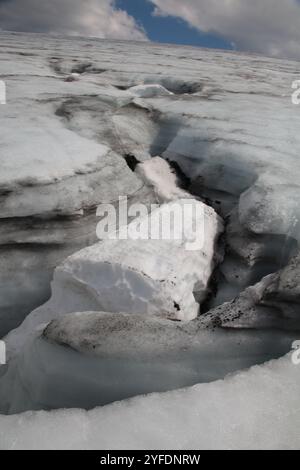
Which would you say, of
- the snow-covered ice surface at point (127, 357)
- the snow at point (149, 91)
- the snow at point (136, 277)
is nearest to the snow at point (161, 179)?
the snow at point (136, 277)

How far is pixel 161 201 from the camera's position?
2139 mm

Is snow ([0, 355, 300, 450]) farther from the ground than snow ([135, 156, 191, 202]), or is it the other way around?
snow ([135, 156, 191, 202])

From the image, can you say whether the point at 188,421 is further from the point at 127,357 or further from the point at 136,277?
the point at 136,277

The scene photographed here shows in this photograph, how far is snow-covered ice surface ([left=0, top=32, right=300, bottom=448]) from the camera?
89 cm

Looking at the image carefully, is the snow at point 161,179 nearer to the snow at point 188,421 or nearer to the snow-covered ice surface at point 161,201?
the snow-covered ice surface at point 161,201

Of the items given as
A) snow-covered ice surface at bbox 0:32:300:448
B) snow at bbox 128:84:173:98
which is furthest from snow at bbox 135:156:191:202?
snow at bbox 128:84:173:98

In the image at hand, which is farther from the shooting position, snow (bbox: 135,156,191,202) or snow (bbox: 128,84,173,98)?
snow (bbox: 128,84,173,98)

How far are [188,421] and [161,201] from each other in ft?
4.53

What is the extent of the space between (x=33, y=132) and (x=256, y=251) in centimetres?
139

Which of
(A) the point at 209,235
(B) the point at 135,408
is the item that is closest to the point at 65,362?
(B) the point at 135,408

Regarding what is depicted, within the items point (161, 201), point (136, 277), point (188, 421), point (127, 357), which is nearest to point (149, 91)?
point (161, 201)

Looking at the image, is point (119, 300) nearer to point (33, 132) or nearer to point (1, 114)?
point (33, 132)

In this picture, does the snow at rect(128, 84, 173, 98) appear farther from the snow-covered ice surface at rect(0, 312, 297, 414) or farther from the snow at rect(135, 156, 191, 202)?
the snow-covered ice surface at rect(0, 312, 297, 414)

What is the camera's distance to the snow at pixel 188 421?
33.4 inches
